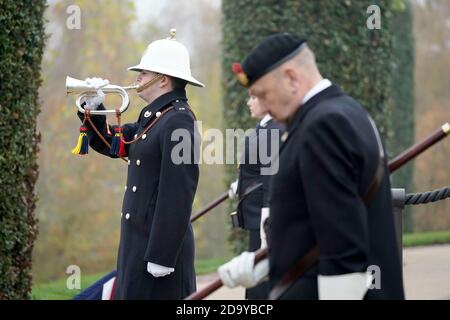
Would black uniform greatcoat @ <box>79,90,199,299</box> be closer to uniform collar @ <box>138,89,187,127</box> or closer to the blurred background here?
uniform collar @ <box>138,89,187,127</box>

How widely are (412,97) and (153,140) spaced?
50.8ft

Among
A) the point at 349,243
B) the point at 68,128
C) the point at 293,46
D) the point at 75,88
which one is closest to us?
the point at 349,243

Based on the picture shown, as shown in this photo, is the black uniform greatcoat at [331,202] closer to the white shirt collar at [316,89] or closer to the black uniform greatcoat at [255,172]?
the white shirt collar at [316,89]

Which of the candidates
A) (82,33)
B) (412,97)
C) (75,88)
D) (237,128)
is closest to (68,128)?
(82,33)

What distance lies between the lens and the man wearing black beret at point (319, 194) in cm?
304

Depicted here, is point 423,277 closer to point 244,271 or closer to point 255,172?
point 255,172

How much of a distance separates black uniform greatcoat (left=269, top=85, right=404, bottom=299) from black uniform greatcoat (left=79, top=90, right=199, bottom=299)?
173 centimetres

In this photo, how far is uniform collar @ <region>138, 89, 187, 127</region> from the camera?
5336 mm

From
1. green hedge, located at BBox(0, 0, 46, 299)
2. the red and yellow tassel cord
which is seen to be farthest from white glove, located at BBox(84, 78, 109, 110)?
green hedge, located at BBox(0, 0, 46, 299)

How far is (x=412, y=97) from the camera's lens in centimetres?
1988

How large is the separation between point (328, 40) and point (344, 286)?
7740 millimetres

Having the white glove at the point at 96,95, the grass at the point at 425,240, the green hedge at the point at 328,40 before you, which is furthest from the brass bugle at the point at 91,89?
the grass at the point at 425,240

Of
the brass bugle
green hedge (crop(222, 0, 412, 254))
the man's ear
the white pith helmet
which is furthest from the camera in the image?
green hedge (crop(222, 0, 412, 254))

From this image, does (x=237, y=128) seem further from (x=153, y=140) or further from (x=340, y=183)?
(x=340, y=183)
